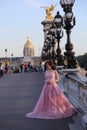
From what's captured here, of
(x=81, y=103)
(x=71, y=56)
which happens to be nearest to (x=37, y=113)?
(x=81, y=103)

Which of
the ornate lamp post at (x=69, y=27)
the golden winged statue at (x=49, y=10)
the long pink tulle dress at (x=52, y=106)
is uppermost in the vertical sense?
the golden winged statue at (x=49, y=10)

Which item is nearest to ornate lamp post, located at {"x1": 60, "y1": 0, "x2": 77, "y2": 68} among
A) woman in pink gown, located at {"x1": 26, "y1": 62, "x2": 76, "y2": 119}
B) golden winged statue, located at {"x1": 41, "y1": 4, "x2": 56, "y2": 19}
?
woman in pink gown, located at {"x1": 26, "y1": 62, "x2": 76, "y2": 119}

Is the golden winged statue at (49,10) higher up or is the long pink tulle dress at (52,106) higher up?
the golden winged statue at (49,10)

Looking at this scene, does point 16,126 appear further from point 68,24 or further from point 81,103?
point 68,24

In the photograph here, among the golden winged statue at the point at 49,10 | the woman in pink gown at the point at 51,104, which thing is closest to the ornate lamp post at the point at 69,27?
the woman in pink gown at the point at 51,104

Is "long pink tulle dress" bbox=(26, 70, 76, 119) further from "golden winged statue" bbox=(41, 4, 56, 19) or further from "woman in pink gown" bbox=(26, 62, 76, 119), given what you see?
"golden winged statue" bbox=(41, 4, 56, 19)

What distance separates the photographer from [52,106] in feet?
47.2

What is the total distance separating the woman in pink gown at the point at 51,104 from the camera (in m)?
14.2

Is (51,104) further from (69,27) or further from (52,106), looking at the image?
(69,27)

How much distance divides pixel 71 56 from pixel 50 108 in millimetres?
8597

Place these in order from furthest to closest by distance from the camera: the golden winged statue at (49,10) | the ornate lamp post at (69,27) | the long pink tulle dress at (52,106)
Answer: the golden winged statue at (49,10) < the ornate lamp post at (69,27) < the long pink tulle dress at (52,106)

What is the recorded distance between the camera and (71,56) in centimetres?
2272

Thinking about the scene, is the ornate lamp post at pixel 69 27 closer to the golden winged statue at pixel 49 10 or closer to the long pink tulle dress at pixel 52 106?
the long pink tulle dress at pixel 52 106

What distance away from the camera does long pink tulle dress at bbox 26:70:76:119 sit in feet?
46.4
